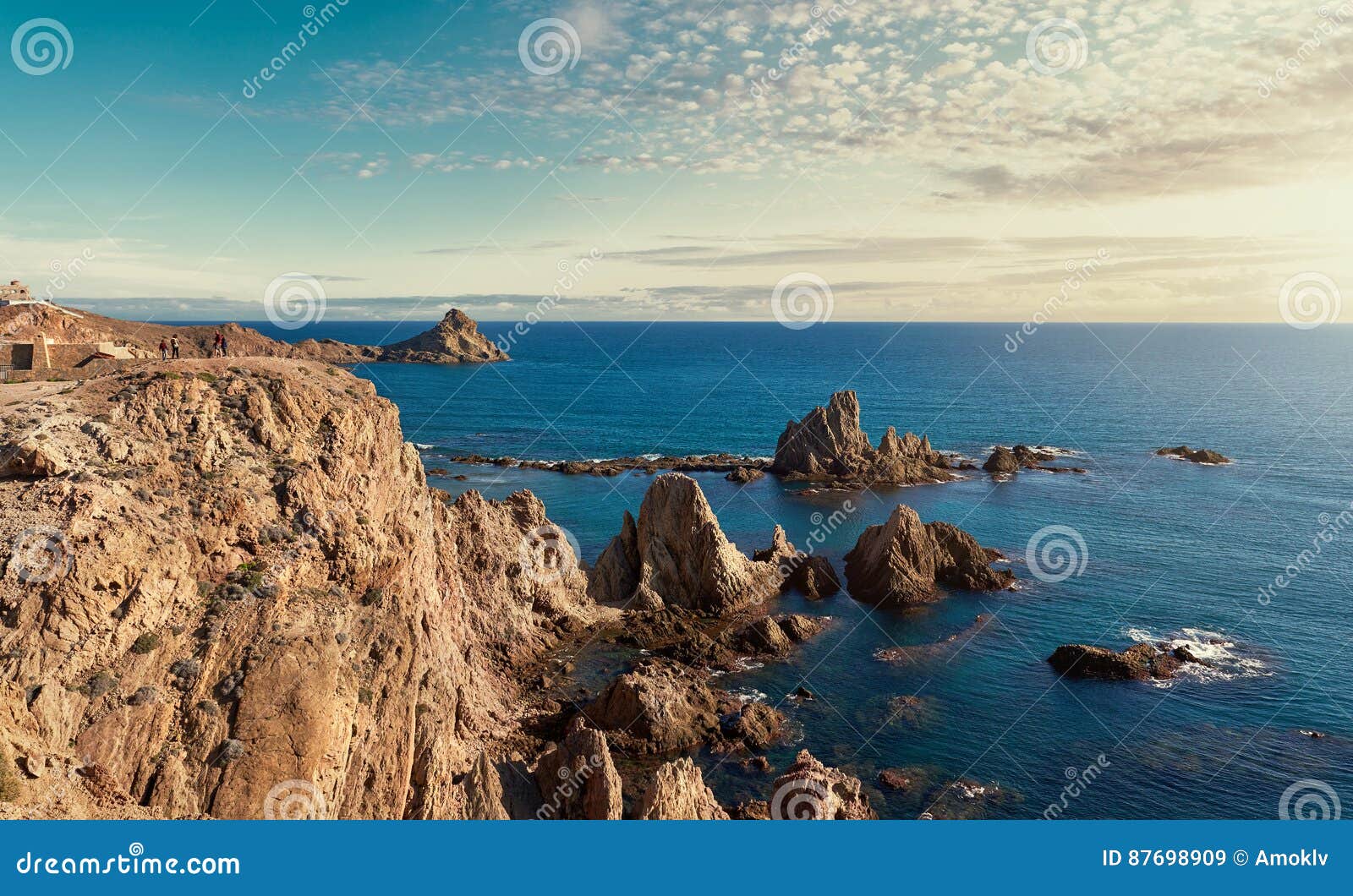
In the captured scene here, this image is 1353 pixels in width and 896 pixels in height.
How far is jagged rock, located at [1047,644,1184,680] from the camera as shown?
144 ft

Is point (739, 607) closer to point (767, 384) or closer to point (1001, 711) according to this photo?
point (1001, 711)

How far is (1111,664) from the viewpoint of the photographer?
1743 inches

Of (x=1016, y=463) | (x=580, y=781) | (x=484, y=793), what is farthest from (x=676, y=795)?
(x=1016, y=463)

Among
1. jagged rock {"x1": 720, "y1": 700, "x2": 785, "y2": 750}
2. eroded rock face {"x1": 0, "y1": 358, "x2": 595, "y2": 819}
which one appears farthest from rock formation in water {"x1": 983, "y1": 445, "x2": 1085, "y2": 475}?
eroded rock face {"x1": 0, "y1": 358, "x2": 595, "y2": 819}

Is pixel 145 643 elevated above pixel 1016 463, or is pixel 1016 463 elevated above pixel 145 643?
pixel 1016 463

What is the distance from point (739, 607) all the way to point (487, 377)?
488 feet

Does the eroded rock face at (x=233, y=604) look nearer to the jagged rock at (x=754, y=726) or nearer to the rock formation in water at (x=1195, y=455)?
the jagged rock at (x=754, y=726)

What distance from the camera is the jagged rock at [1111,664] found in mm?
44031

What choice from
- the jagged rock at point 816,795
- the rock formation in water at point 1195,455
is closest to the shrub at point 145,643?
the jagged rock at point 816,795

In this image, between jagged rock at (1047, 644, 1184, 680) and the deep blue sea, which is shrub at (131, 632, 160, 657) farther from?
jagged rock at (1047, 644, 1184, 680)

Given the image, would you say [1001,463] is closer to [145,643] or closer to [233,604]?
[233,604]

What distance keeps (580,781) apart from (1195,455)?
108 m

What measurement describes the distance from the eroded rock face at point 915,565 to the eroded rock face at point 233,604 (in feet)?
101

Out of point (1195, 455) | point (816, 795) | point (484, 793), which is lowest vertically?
point (484, 793)
